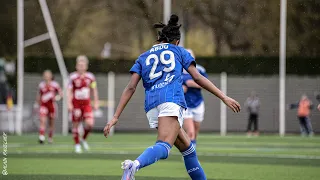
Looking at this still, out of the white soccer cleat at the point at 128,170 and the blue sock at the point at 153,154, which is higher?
the blue sock at the point at 153,154

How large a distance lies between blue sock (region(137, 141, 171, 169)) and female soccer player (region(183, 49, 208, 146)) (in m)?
6.31

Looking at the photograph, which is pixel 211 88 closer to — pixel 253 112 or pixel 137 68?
pixel 137 68

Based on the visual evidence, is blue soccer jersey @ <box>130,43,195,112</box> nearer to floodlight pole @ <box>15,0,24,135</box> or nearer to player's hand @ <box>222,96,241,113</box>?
player's hand @ <box>222,96,241,113</box>

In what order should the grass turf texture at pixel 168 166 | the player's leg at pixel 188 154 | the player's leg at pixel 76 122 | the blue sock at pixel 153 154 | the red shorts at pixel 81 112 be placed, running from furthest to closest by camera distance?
the red shorts at pixel 81 112
the player's leg at pixel 76 122
the grass turf texture at pixel 168 166
the player's leg at pixel 188 154
the blue sock at pixel 153 154

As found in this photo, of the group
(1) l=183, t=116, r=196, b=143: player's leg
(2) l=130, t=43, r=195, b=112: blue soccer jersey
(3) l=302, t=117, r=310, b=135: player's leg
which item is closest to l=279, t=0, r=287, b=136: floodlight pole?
(3) l=302, t=117, r=310, b=135: player's leg

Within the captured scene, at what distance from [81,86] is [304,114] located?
16568 millimetres

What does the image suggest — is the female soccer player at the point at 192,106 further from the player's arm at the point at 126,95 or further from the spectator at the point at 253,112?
the spectator at the point at 253,112

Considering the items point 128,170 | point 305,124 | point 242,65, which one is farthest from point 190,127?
point 242,65

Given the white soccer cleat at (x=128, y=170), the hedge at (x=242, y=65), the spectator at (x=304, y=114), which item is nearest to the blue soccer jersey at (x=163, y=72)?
the white soccer cleat at (x=128, y=170)

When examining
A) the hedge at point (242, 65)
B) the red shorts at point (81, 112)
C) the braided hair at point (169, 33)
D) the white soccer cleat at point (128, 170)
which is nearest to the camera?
the white soccer cleat at point (128, 170)

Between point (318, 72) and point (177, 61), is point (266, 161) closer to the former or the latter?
point (177, 61)

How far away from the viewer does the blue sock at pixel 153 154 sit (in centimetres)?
895

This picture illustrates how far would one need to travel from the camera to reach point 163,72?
939cm

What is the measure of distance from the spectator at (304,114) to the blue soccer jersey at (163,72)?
25.6 meters
